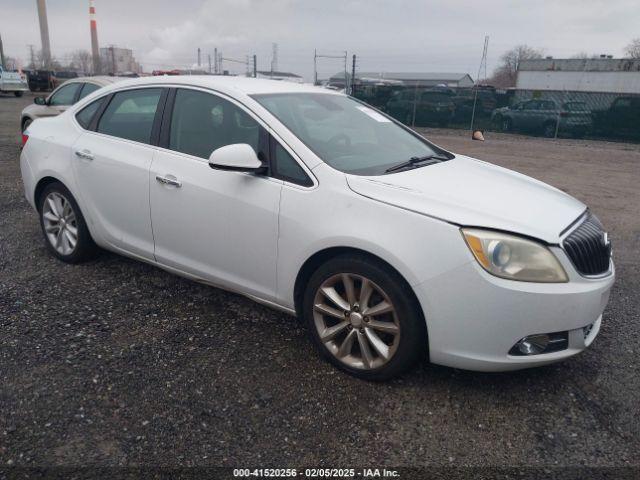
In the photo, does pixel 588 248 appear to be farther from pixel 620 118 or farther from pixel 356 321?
pixel 620 118

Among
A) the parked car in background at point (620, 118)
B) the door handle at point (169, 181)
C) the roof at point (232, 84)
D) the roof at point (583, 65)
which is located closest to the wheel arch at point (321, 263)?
the door handle at point (169, 181)

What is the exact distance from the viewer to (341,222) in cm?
273

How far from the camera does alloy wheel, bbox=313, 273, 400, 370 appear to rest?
8.89ft

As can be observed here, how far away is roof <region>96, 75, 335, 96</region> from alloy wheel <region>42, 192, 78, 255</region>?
1.13 m

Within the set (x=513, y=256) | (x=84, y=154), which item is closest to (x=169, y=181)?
(x=84, y=154)

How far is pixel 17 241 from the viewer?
5066 mm

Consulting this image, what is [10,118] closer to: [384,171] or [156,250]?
[156,250]

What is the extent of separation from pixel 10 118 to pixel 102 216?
17788mm

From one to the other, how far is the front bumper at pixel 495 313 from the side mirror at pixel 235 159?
1.20 meters

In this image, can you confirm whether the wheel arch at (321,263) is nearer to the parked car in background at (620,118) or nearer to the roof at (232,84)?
the roof at (232,84)

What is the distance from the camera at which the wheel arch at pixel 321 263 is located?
2604 mm

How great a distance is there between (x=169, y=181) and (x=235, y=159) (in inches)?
27.9

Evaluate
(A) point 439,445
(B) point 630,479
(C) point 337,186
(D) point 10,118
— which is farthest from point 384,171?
(D) point 10,118

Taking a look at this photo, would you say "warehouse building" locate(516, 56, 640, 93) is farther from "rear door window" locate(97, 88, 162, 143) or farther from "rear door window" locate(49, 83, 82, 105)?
"rear door window" locate(97, 88, 162, 143)
